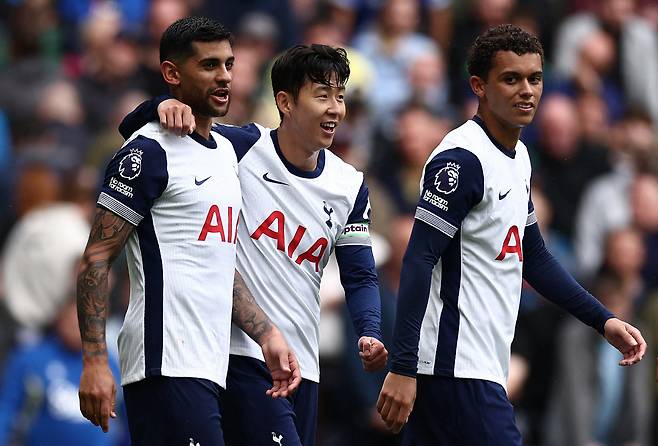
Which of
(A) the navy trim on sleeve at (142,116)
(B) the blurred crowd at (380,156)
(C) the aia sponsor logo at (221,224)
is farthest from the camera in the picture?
(B) the blurred crowd at (380,156)

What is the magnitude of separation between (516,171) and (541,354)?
189 inches

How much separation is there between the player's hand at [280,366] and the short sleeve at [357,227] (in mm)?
788

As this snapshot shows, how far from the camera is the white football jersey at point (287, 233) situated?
24.2ft

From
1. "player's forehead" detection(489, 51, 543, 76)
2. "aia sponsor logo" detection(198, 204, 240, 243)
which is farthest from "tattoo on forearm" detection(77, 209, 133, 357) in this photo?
"player's forehead" detection(489, 51, 543, 76)

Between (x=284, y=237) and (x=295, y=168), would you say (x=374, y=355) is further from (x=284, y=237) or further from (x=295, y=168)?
(x=295, y=168)

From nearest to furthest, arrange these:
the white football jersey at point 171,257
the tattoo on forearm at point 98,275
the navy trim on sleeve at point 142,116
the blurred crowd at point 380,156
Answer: the tattoo on forearm at point 98,275
the white football jersey at point 171,257
the navy trim on sleeve at point 142,116
the blurred crowd at point 380,156

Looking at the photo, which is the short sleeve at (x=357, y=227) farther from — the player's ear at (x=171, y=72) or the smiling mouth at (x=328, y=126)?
the player's ear at (x=171, y=72)

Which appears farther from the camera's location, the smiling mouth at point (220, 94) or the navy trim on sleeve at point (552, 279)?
the navy trim on sleeve at point (552, 279)

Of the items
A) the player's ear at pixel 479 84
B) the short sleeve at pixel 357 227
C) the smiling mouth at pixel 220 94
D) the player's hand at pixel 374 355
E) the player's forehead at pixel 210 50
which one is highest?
the player's ear at pixel 479 84

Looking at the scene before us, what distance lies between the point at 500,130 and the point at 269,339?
1.44 m

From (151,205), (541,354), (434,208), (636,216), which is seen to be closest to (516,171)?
(434,208)

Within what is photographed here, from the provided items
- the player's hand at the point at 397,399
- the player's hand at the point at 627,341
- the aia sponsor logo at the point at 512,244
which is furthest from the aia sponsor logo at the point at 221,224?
the player's hand at the point at 627,341

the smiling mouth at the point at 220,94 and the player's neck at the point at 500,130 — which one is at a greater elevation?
the player's neck at the point at 500,130

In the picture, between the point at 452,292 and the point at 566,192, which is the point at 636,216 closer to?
the point at 566,192
